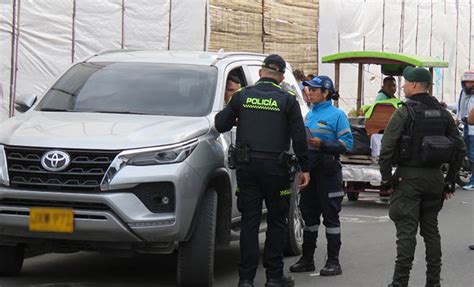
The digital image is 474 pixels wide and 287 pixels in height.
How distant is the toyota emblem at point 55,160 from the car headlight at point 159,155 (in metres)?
0.43

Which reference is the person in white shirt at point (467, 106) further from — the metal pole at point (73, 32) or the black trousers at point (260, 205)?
the black trousers at point (260, 205)

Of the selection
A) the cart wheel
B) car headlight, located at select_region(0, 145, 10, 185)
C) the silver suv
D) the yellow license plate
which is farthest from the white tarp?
the yellow license plate

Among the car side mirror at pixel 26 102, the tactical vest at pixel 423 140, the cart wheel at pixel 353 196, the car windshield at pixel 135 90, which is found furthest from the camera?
the cart wheel at pixel 353 196

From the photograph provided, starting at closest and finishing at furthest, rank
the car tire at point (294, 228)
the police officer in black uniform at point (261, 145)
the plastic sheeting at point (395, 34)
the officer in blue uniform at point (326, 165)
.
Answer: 1. the police officer in black uniform at point (261, 145)
2. the officer in blue uniform at point (326, 165)
3. the car tire at point (294, 228)
4. the plastic sheeting at point (395, 34)

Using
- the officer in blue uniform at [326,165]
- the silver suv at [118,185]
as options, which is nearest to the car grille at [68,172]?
the silver suv at [118,185]

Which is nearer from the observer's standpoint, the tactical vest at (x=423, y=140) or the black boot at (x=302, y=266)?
the tactical vest at (x=423, y=140)

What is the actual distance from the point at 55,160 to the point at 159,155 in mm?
757

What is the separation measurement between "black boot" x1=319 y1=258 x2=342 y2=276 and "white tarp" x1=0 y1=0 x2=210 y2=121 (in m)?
7.58

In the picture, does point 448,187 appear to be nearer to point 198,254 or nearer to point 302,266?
point 302,266

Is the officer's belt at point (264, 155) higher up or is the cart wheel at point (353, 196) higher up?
the officer's belt at point (264, 155)

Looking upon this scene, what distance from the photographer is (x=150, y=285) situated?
308 inches

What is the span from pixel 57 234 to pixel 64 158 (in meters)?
0.55

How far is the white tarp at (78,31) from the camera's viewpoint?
16344 millimetres

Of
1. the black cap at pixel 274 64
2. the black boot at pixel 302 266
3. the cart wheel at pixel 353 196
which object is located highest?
the black cap at pixel 274 64
